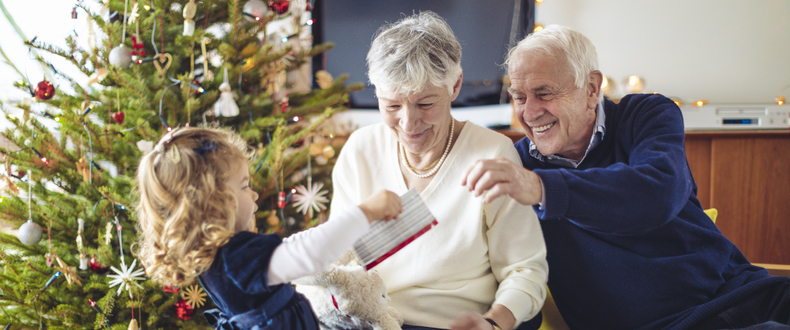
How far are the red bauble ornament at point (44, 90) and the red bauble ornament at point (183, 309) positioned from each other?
83 cm

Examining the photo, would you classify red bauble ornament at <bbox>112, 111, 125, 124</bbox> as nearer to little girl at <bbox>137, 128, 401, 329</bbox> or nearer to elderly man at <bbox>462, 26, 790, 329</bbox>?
little girl at <bbox>137, 128, 401, 329</bbox>

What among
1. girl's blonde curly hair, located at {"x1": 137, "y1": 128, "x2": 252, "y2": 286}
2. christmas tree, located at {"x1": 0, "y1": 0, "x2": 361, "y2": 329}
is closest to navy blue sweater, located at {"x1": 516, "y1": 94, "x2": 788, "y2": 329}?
girl's blonde curly hair, located at {"x1": 137, "y1": 128, "x2": 252, "y2": 286}

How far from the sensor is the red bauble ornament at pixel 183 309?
5.55 ft

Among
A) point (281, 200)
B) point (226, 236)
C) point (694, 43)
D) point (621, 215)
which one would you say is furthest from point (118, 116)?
point (694, 43)

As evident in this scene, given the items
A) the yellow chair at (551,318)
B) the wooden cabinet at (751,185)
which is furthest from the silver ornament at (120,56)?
the wooden cabinet at (751,185)

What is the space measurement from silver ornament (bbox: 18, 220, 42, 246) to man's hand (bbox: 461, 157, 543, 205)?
152cm

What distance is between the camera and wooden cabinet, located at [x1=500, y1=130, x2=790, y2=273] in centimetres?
234

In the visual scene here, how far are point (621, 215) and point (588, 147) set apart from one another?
359 mm

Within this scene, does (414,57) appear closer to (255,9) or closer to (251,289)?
(251,289)

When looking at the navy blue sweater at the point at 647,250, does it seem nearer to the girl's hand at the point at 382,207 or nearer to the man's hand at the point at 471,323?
the man's hand at the point at 471,323

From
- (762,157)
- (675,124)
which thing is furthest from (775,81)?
(675,124)

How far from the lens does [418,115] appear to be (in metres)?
1.26

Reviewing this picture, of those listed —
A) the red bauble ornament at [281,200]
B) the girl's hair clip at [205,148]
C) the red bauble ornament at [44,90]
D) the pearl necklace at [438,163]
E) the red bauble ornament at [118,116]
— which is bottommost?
the red bauble ornament at [281,200]

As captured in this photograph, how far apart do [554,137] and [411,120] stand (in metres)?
0.42
